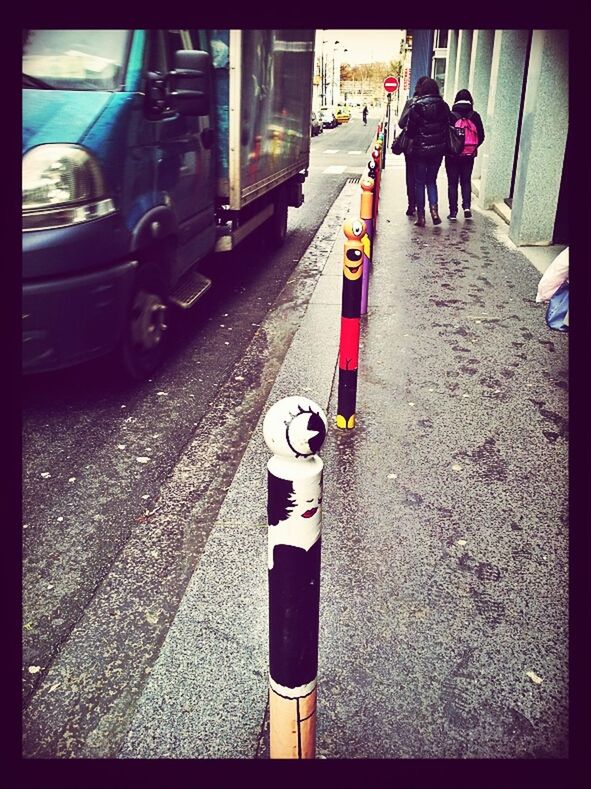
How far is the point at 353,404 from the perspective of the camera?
436 cm

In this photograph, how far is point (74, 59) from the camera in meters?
4.32

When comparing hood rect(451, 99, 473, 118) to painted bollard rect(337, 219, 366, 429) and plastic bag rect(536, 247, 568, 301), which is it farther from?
painted bollard rect(337, 219, 366, 429)

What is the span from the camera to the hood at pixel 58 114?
388 cm

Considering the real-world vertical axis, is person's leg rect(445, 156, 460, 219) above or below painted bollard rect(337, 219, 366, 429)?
above

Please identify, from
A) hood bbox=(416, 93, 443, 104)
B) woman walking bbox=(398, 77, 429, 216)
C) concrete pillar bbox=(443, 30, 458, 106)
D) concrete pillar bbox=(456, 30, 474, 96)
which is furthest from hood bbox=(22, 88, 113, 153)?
concrete pillar bbox=(443, 30, 458, 106)

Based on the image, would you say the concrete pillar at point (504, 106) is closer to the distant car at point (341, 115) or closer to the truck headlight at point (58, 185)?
the truck headlight at point (58, 185)

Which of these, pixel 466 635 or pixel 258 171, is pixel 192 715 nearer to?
pixel 466 635

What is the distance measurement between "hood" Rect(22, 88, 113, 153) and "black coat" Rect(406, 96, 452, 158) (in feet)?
22.7

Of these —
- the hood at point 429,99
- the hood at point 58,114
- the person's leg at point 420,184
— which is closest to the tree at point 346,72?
Answer: the person's leg at point 420,184

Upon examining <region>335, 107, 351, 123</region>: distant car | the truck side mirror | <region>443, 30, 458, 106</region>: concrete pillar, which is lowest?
the truck side mirror

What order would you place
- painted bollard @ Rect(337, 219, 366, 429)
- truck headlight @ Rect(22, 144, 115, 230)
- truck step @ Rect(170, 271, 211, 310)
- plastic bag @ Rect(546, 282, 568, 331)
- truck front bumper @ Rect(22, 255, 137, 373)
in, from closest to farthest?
1. truck headlight @ Rect(22, 144, 115, 230)
2. truck front bumper @ Rect(22, 255, 137, 373)
3. painted bollard @ Rect(337, 219, 366, 429)
4. plastic bag @ Rect(546, 282, 568, 331)
5. truck step @ Rect(170, 271, 211, 310)

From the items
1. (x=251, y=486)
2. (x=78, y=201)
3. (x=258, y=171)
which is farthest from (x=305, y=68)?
(x=251, y=486)

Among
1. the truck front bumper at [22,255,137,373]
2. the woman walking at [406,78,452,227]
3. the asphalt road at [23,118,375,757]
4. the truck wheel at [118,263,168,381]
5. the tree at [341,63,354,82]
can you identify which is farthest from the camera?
the tree at [341,63,354,82]

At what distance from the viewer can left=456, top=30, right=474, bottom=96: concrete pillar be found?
1977cm
